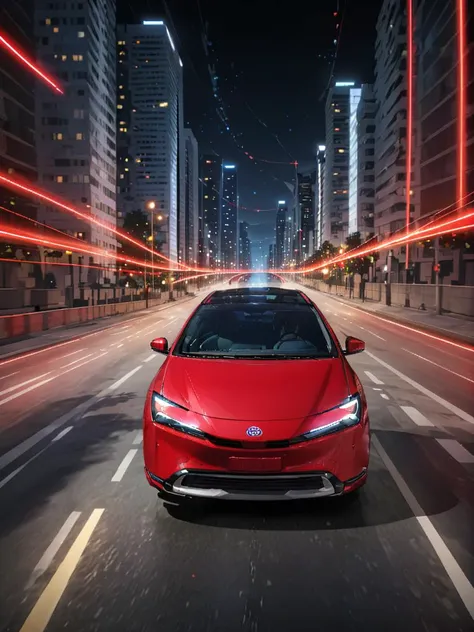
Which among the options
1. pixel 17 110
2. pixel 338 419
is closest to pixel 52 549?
Answer: pixel 338 419

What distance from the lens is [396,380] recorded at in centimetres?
1227

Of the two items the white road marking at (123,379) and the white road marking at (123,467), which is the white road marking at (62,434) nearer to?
the white road marking at (123,467)

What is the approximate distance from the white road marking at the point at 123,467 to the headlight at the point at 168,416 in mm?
1450

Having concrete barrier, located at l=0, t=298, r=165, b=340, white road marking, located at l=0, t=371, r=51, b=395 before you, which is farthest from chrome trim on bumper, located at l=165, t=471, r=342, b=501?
concrete barrier, located at l=0, t=298, r=165, b=340

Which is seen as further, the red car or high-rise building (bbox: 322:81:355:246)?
high-rise building (bbox: 322:81:355:246)

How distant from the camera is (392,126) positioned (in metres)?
98.6

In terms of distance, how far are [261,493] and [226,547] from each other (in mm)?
477

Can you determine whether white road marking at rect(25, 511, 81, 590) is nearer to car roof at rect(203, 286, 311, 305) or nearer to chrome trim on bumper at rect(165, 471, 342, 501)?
chrome trim on bumper at rect(165, 471, 342, 501)

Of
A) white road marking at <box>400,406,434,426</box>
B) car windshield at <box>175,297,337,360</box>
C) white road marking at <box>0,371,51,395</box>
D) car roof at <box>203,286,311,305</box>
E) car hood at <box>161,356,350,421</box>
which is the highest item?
car roof at <box>203,286,311,305</box>

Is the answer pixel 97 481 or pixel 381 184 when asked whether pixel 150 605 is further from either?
pixel 381 184

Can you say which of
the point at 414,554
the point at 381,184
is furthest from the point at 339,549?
the point at 381,184

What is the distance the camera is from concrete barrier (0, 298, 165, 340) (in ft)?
73.5

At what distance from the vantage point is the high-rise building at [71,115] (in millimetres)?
116062

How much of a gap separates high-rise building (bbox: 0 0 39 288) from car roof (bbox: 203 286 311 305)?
63107 mm
